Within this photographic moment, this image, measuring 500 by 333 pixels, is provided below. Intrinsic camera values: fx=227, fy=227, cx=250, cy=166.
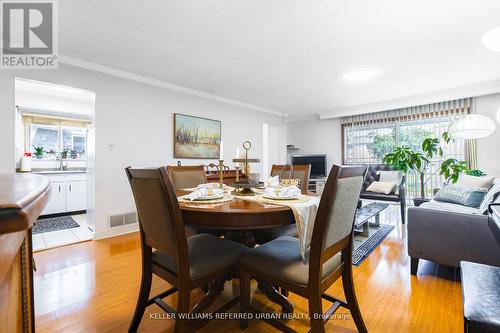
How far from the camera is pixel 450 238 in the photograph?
5.92 ft

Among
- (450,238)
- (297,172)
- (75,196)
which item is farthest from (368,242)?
(75,196)

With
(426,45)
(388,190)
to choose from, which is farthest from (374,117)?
(426,45)

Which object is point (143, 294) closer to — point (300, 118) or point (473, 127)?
point (473, 127)

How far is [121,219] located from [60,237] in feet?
2.53

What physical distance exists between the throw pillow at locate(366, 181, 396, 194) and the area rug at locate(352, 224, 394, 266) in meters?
0.62

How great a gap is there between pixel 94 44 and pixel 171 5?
1208 millimetres

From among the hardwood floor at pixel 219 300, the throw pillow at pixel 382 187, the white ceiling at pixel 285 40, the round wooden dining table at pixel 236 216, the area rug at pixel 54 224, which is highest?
the white ceiling at pixel 285 40

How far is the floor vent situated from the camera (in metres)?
3.14

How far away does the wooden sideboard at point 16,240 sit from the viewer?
0.27m

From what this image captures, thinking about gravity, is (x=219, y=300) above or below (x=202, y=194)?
below

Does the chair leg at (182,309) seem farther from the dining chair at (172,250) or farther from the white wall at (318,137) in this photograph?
the white wall at (318,137)

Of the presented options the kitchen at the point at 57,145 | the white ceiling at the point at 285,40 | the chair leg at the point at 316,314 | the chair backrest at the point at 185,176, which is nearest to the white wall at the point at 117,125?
the white ceiling at the point at 285,40

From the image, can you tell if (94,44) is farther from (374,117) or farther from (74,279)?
(374,117)

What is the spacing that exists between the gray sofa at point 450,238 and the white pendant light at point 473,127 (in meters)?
1.95
